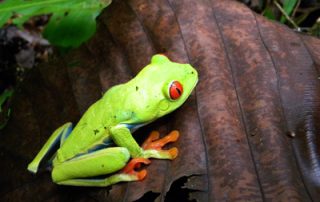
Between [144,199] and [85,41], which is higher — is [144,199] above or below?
below

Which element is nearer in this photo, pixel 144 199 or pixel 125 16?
pixel 144 199

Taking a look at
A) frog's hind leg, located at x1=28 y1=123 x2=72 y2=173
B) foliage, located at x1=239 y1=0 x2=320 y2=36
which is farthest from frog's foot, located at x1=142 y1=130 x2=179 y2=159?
foliage, located at x1=239 y1=0 x2=320 y2=36

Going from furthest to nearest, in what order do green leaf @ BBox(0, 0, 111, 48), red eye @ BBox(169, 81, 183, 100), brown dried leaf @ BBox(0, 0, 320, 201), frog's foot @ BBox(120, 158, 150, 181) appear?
green leaf @ BBox(0, 0, 111, 48), red eye @ BBox(169, 81, 183, 100), frog's foot @ BBox(120, 158, 150, 181), brown dried leaf @ BBox(0, 0, 320, 201)

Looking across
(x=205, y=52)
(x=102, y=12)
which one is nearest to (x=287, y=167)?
(x=205, y=52)

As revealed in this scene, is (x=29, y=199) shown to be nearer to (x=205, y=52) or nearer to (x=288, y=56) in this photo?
(x=205, y=52)

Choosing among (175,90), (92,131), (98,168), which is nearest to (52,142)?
(92,131)

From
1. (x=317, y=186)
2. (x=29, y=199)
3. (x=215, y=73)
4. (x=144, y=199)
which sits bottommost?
(x=29, y=199)

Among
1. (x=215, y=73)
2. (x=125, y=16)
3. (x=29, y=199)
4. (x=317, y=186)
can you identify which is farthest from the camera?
(x=125, y=16)

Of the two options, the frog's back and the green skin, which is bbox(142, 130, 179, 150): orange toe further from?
the frog's back
